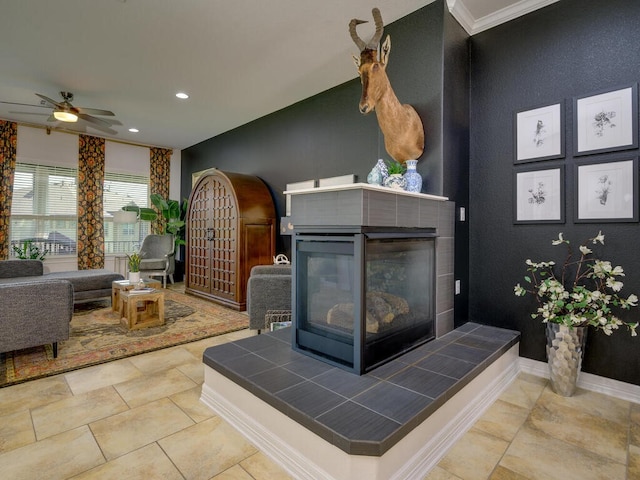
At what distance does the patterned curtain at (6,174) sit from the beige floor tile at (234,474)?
625 centimetres

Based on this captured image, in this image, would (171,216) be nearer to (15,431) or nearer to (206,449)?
(15,431)

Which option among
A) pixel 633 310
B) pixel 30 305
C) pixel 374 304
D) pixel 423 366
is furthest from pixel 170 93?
pixel 633 310

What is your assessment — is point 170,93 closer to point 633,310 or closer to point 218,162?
point 218,162

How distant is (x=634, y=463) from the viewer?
5.33ft

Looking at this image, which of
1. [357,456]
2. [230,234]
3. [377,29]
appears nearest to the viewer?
[357,456]

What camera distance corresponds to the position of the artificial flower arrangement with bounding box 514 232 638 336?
7.08 feet

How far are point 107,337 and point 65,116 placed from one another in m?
2.83

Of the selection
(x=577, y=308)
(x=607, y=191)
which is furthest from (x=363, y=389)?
(x=607, y=191)

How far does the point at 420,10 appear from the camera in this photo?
2.66 m

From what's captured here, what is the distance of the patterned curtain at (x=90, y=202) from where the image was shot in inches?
246

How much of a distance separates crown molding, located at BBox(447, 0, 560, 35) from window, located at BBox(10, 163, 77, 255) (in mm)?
6703

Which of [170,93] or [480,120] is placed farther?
[170,93]

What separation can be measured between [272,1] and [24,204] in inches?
230

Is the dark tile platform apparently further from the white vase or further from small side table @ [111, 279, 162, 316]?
small side table @ [111, 279, 162, 316]
